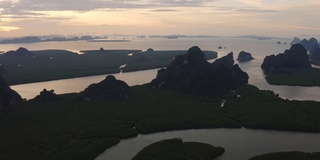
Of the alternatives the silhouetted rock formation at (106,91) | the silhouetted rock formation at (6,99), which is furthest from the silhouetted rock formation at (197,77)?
the silhouetted rock formation at (6,99)

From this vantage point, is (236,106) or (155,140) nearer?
(155,140)

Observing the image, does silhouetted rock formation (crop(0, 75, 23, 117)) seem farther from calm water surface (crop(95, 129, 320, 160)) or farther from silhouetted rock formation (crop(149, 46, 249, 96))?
silhouetted rock formation (crop(149, 46, 249, 96))

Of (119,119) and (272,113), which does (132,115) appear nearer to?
(119,119)

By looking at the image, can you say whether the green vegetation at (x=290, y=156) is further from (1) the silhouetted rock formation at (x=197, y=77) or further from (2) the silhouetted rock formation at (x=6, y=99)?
(2) the silhouetted rock formation at (x=6, y=99)

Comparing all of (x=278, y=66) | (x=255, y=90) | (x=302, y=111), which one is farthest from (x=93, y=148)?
(x=278, y=66)

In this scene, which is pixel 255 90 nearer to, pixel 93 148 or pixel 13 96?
pixel 93 148
